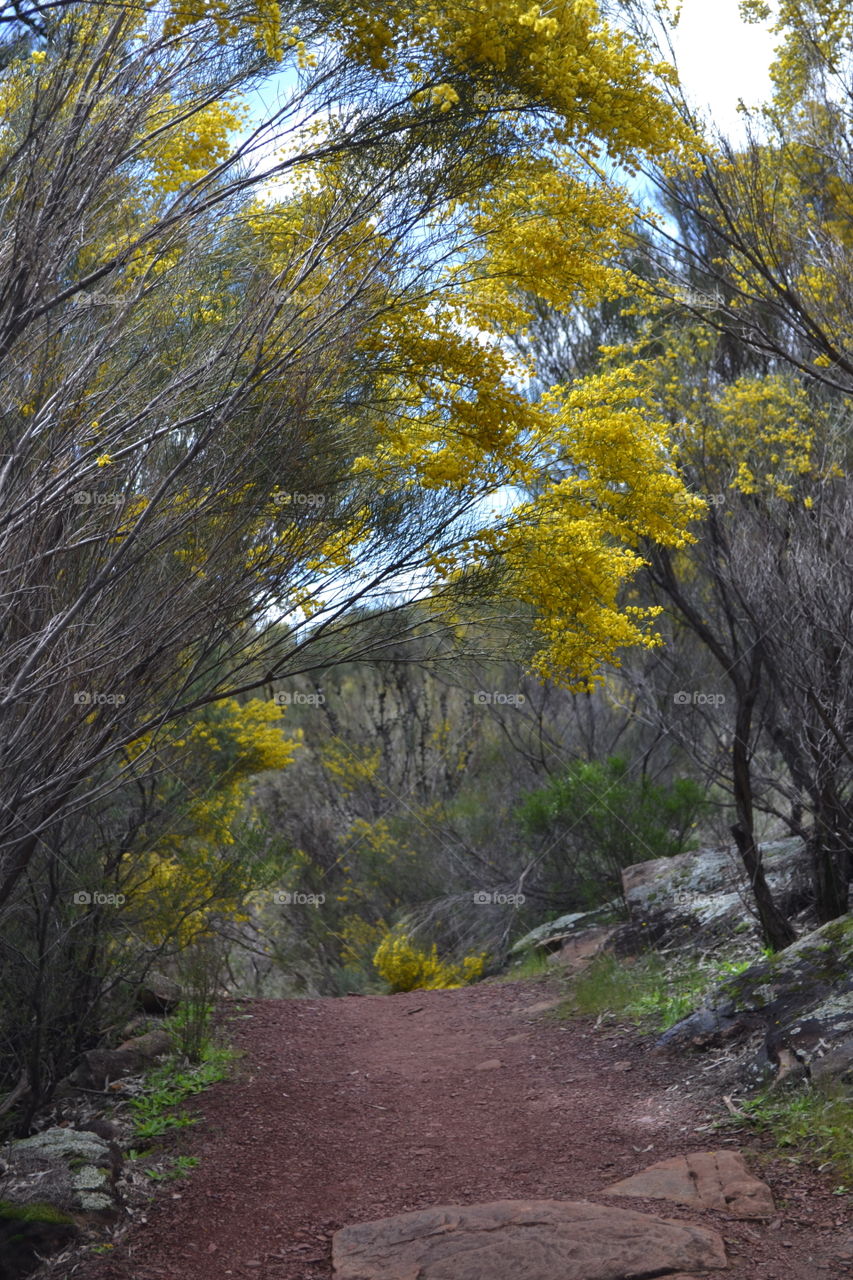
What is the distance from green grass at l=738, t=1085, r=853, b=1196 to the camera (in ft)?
15.7

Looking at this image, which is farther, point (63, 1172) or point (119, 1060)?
Answer: point (119, 1060)

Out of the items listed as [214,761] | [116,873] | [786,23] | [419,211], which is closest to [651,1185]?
[116,873]

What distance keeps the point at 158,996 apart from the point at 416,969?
524 cm

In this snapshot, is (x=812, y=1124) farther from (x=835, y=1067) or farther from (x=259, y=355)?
(x=259, y=355)

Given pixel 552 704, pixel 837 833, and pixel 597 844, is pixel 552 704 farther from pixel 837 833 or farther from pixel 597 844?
pixel 837 833

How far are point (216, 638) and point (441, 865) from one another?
31.9 ft

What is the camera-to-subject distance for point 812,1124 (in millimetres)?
5070

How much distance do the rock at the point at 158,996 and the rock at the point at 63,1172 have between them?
8.55 ft

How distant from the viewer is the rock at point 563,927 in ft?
36.8
